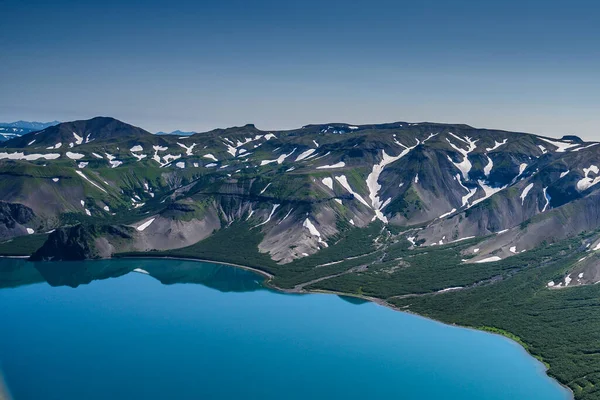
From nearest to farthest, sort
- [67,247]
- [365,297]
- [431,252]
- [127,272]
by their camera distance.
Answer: [365,297], [127,272], [431,252], [67,247]

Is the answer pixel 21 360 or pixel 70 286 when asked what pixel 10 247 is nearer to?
pixel 70 286

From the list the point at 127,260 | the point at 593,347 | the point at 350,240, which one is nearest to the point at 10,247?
the point at 127,260

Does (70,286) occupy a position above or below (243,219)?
below

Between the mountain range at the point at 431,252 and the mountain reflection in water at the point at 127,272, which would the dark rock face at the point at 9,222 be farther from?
the mountain reflection in water at the point at 127,272

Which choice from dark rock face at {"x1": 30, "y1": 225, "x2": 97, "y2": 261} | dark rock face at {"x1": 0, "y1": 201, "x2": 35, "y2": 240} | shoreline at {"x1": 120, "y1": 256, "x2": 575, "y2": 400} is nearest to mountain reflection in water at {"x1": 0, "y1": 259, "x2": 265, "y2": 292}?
shoreline at {"x1": 120, "y1": 256, "x2": 575, "y2": 400}

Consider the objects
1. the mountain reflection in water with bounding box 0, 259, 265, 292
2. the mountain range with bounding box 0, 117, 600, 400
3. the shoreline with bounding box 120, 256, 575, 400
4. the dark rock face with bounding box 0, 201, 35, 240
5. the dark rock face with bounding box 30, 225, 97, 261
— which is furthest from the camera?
the dark rock face with bounding box 0, 201, 35, 240

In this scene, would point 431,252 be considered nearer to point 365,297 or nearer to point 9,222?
point 365,297

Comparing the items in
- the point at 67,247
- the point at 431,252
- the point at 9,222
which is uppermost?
the point at 9,222

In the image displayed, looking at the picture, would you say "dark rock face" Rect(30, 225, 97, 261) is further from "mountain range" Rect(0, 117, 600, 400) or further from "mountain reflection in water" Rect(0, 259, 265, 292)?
"mountain reflection in water" Rect(0, 259, 265, 292)

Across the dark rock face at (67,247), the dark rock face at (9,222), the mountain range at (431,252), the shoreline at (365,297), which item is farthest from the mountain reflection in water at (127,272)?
the dark rock face at (9,222)

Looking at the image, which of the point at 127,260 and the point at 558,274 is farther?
the point at 127,260

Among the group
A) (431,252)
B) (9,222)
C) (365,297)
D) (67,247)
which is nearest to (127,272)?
(67,247)
